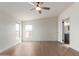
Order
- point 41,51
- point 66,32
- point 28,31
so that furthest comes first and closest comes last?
point 28,31, point 66,32, point 41,51

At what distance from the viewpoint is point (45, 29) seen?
11398mm

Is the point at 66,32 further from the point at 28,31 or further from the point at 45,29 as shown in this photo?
the point at 28,31

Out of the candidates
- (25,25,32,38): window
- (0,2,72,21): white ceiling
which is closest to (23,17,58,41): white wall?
(25,25,32,38): window

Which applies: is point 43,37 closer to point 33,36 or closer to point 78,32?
point 33,36

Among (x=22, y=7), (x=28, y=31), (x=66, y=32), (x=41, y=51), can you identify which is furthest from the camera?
(x=28, y=31)

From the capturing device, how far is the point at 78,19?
5422mm

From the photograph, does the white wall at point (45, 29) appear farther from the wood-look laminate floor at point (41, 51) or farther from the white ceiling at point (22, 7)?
the wood-look laminate floor at point (41, 51)

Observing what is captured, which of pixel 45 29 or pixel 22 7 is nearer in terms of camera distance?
pixel 22 7

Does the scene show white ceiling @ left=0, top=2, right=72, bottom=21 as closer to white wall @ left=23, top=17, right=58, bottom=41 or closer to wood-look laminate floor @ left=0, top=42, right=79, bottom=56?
wood-look laminate floor @ left=0, top=42, right=79, bottom=56

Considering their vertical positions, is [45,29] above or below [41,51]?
above

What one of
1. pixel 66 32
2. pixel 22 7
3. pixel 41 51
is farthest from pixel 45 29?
pixel 41 51

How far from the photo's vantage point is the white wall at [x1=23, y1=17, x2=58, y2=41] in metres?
11.2

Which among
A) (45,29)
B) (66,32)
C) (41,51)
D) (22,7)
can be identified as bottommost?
(41,51)

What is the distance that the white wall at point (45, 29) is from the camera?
1121 centimetres
